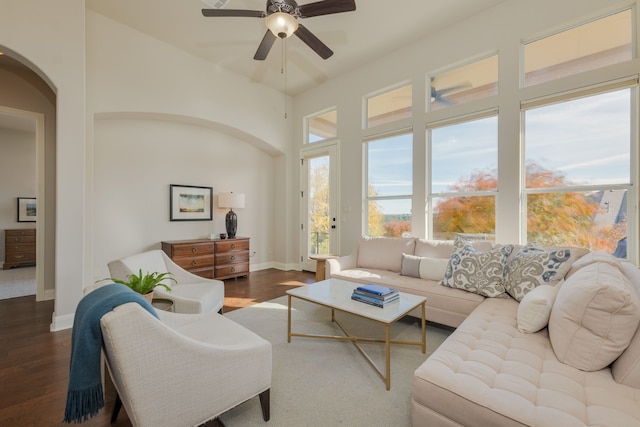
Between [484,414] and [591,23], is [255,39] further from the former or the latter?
[484,414]

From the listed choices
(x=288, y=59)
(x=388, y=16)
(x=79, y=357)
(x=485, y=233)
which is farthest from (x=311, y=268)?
(x=79, y=357)

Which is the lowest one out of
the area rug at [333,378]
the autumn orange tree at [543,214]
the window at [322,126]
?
the area rug at [333,378]

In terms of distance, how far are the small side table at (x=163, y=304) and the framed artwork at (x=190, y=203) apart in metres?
2.44

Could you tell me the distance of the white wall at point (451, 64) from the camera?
2967 millimetres

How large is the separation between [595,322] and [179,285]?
3.05m

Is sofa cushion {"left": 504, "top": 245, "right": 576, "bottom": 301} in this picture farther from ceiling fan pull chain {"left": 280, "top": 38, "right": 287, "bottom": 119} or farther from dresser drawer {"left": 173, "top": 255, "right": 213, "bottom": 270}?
dresser drawer {"left": 173, "top": 255, "right": 213, "bottom": 270}

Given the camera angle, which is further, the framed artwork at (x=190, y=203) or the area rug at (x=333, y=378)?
the framed artwork at (x=190, y=203)

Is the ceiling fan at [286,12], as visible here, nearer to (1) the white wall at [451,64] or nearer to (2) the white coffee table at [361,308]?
(1) the white wall at [451,64]

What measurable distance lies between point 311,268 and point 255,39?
385cm

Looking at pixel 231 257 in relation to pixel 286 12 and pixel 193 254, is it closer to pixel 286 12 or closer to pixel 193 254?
pixel 193 254

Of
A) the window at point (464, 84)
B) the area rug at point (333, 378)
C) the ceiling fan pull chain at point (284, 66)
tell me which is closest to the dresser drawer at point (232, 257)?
the area rug at point (333, 378)

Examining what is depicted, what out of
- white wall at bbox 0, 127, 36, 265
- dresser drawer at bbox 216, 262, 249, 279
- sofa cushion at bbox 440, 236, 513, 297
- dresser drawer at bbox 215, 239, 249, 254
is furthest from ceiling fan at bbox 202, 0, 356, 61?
white wall at bbox 0, 127, 36, 265

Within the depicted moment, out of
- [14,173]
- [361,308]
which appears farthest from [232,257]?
[14,173]

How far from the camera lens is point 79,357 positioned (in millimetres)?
1043
